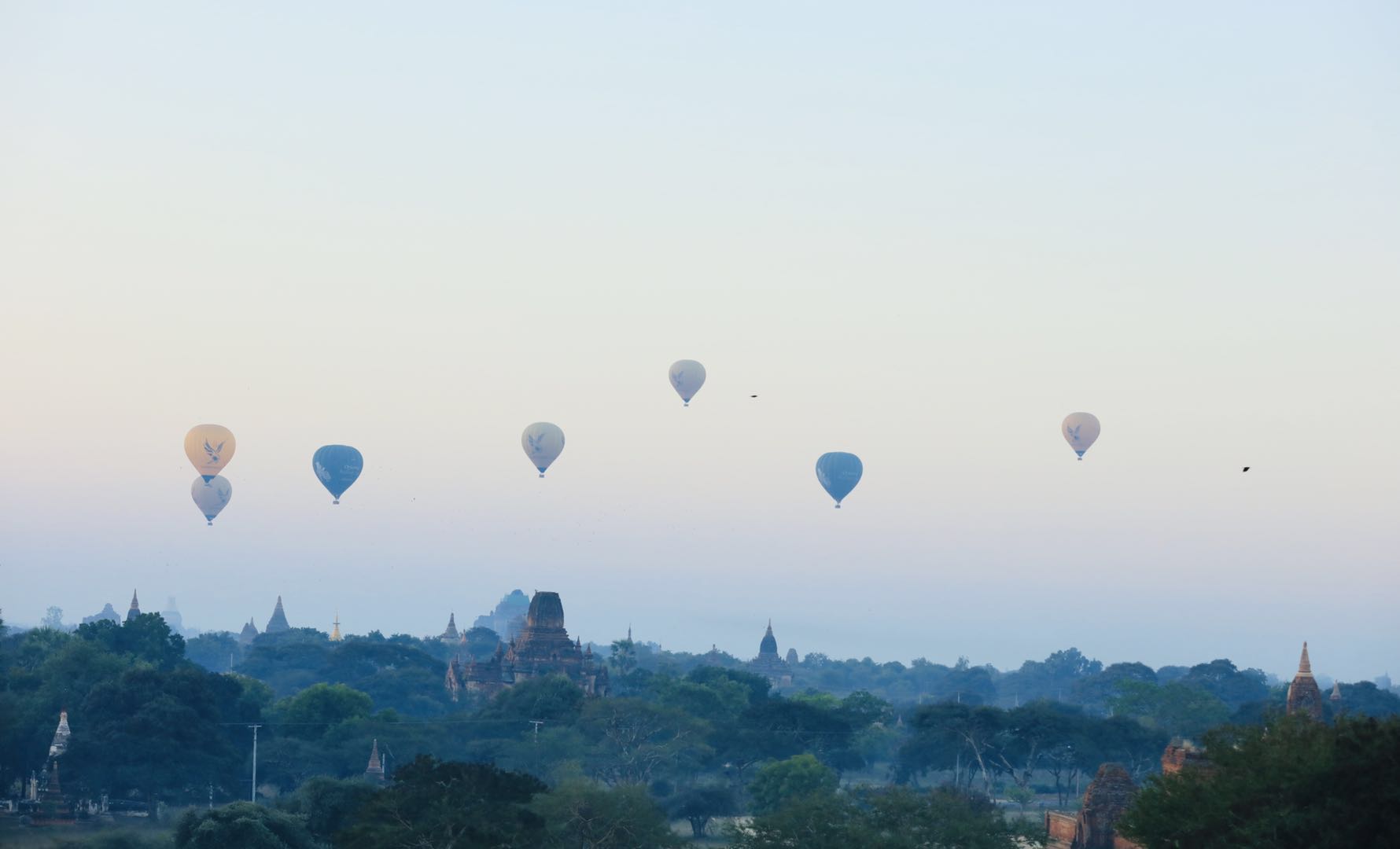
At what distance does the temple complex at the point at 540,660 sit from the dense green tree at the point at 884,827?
73.3 metres

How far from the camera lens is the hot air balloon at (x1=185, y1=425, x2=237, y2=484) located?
126 meters

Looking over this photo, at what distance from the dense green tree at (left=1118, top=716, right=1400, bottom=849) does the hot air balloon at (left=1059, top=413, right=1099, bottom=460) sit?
258 feet

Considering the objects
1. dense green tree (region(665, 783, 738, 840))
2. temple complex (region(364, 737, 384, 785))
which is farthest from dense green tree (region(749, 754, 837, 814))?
temple complex (region(364, 737, 384, 785))

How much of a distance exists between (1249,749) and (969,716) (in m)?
66.1

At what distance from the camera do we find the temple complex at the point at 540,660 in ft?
450

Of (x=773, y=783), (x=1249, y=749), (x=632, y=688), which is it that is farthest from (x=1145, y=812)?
(x=632, y=688)

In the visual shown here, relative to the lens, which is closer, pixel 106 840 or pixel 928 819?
pixel 928 819

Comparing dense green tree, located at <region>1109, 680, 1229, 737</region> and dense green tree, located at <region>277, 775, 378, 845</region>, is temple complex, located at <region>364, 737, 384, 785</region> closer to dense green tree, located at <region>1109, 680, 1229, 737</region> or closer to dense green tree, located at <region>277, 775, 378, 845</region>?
dense green tree, located at <region>277, 775, 378, 845</region>

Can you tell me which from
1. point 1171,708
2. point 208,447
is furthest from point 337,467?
point 1171,708

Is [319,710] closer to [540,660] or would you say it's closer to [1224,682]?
[540,660]

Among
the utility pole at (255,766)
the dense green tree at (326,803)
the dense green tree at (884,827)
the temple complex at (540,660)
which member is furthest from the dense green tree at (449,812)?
the temple complex at (540,660)

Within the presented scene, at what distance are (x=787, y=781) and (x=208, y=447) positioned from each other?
54628 millimetres

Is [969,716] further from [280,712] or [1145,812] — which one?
[1145,812]

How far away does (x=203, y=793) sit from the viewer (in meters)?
88.7
